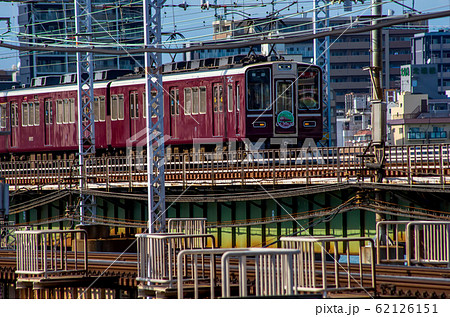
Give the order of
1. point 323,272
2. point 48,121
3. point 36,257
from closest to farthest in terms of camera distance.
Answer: point 323,272 → point 36,257 → point 48,121

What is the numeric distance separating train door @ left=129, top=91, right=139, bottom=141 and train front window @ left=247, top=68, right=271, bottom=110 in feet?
20.5

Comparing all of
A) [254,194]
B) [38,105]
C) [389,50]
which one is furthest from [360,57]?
[254,194]

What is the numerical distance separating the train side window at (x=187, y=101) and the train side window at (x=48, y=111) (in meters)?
9.08

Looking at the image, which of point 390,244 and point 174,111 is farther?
point 174,111

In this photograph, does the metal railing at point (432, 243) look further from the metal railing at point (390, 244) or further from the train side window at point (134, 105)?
the train side window at point (134, 105)

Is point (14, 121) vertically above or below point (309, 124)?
above

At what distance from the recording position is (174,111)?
109 feet

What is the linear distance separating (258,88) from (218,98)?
1777mm

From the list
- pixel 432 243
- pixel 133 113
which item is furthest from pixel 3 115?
pixel 432 243

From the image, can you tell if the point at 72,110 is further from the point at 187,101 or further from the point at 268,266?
the point at 268,266

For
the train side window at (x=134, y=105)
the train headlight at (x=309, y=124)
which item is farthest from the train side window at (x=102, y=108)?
the train headlight at (x=309, y=124)

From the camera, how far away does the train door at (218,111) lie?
31047 mm

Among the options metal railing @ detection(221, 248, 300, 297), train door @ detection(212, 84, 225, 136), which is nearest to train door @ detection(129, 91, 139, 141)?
train door @ detection(212, 84, 225, 136)

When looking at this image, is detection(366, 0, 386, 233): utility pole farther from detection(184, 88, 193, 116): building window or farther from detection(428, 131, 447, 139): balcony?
detection(428, 131, 447, 139): balcony
